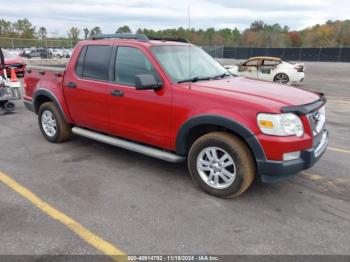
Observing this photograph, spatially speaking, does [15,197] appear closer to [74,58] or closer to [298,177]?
[74,58]

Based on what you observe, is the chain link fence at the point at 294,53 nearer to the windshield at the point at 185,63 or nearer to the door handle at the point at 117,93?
the windshield at the point at 185,63

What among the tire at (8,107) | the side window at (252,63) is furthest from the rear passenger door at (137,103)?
the side window at (252,63)

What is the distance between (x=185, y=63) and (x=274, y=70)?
1262 cm

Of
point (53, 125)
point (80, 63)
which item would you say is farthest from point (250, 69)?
point (80, 63)

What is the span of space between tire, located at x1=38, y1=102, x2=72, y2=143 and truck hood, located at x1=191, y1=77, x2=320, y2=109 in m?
2.82

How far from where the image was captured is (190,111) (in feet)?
13.3

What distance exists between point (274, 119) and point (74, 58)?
11.6 ft

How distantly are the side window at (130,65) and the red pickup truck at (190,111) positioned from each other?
0.05 ft

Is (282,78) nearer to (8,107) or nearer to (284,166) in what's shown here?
(8,107)

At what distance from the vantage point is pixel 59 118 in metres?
5.90

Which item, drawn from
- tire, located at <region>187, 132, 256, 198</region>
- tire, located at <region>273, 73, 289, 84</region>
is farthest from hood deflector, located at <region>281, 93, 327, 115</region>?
tire, located at <region>273, 73, 289, 84</region>

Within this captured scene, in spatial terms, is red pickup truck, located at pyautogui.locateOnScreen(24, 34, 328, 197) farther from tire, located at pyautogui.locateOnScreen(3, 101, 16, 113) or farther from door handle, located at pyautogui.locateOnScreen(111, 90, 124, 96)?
tire, located at pyautogui.locateOnScreen(3, 101, 16, 113)

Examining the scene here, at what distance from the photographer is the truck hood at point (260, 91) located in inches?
148

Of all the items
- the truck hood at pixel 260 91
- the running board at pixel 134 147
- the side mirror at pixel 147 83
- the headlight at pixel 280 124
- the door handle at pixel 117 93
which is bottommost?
the running board at pixel 134 147
